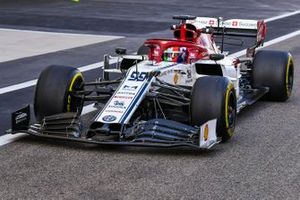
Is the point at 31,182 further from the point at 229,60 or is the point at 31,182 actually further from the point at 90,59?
the point at 90,59

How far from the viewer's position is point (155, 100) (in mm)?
8141

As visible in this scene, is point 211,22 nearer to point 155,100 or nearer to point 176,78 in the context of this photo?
point 176,78

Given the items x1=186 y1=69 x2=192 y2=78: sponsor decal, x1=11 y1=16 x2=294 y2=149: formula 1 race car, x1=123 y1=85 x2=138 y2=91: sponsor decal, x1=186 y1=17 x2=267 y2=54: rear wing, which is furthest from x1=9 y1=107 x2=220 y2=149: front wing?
x1=186 y1=17 x2=267 y2=54: rear wing

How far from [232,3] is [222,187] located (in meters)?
24.8

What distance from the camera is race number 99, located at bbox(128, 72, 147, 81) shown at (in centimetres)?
818

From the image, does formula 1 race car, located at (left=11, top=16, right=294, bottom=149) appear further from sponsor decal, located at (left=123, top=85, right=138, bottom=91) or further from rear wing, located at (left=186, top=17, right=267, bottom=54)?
rear wing, located at (left=186, top=17, right=267, bottom=54)

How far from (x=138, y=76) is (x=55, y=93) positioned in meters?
0.95

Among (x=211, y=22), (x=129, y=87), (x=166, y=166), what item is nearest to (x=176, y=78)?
(x=129, y=87)

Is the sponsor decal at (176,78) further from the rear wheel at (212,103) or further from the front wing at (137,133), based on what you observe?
the front wing at (137,133)

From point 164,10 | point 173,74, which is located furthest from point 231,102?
point 164,10

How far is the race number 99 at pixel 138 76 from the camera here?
8.18m

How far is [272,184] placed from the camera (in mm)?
6602

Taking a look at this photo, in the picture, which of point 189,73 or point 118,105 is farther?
point 189,73

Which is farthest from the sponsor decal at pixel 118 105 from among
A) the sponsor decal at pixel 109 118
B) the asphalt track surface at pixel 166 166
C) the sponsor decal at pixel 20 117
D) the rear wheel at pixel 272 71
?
the rear wheel at pixel 272 71
